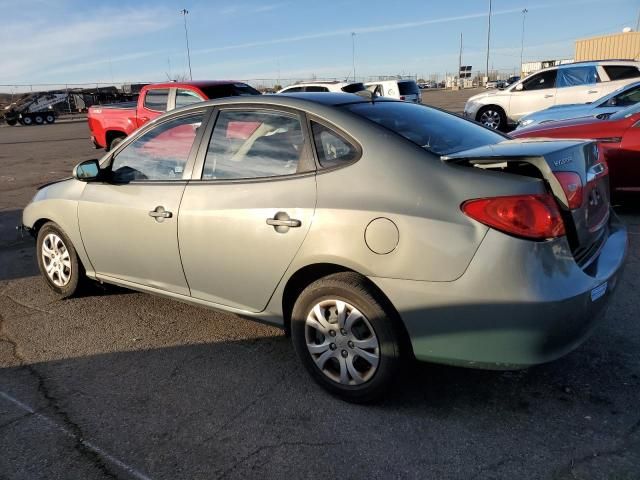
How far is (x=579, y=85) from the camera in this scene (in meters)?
13.2

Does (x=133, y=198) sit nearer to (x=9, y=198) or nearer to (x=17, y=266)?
(x=17, y=266)

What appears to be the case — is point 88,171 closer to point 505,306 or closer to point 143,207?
point 143,207

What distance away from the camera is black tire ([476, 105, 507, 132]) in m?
14.7

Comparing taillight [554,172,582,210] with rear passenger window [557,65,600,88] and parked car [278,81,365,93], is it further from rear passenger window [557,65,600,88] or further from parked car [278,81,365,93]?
parked car [278,81,365,93]

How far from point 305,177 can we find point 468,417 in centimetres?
152

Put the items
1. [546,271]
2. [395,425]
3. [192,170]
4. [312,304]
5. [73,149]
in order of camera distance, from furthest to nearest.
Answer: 1. [73,149]
2. [192,170]
3. [312,304]
4. [395,425]
5. [546,271]

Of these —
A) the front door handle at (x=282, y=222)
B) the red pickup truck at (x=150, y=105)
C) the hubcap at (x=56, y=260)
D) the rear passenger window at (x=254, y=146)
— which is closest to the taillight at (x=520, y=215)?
the front door handle at (x=282, y=222)

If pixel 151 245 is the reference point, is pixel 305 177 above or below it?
above

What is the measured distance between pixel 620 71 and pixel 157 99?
34.7 ft

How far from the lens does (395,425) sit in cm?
277

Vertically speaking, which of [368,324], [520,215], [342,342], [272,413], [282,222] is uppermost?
[520,215]

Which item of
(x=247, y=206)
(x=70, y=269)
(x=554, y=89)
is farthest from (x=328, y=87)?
(x=247, y=206)

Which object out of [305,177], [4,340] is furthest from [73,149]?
[305,177]

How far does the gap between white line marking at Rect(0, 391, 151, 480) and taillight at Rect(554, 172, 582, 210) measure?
2346 millimetres
